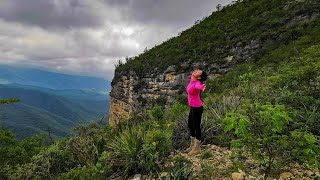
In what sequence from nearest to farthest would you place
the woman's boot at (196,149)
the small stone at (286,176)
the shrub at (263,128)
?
1. the shrub at (263,128)
2. the small stone at (286,176)
3. the woman's boot at (196,149)

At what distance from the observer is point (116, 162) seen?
612 centimetres

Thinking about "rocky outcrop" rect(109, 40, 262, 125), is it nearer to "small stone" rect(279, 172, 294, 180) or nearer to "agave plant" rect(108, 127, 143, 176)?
"agave plant" rect(108, 127, 143, 176)

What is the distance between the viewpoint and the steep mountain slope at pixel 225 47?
1667 cm

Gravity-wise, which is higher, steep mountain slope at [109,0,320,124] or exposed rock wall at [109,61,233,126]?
steep mountain slope at [109,0,320,124]

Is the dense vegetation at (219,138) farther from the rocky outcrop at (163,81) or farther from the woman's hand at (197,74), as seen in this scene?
the rocky outcrop at (163,81)

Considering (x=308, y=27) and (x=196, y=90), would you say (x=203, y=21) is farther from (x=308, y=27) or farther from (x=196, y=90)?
(x=196, y=90)

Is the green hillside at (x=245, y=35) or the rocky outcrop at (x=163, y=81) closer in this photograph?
the green hillside at (x=245, y=35)

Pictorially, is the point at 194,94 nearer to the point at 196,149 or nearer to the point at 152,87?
the point at 196,149

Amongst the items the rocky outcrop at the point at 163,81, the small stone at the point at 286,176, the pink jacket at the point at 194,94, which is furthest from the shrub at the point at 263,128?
the rocky outcrop at the point at 163,81

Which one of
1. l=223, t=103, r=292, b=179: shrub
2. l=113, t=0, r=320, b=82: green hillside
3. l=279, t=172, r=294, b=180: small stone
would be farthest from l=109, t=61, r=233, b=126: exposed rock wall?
l=223, t=103, r=292, b=179: shrub

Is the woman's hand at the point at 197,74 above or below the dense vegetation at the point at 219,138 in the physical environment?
above

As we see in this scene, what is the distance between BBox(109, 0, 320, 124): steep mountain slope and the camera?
16.7m

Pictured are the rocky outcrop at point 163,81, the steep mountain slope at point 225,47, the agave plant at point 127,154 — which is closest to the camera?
the agave plant at point 127,154

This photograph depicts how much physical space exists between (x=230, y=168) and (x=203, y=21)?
25.5m
